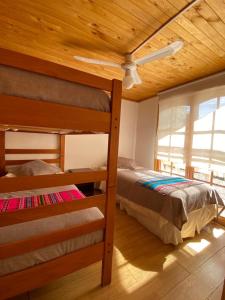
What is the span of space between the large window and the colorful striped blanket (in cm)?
220

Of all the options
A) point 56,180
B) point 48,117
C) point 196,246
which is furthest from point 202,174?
point 48,117

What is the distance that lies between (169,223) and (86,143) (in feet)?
8.05

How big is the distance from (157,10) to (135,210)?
2.37m

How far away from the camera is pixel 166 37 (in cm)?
181

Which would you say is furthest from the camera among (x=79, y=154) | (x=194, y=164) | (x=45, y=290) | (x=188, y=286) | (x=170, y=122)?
(x=79, y=154)

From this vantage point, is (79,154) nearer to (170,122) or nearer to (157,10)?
Answer: (170,122)

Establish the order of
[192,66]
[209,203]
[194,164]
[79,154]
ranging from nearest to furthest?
[209,203] → [192,66] → [194,164] → [79,154]

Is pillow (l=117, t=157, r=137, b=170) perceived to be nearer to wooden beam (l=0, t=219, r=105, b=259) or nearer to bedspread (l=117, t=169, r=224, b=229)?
bedspread (l=117, t=169, r=224, b=229)

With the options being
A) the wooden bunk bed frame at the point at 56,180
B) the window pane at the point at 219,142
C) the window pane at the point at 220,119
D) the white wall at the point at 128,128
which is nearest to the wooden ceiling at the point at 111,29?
the window pane at the point at 220,119

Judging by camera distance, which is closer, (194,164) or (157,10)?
(157,10)

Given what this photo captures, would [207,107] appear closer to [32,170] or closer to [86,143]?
[86,143]

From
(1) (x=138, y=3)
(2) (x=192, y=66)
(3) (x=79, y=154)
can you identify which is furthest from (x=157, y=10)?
(3) (x=79, y=154)

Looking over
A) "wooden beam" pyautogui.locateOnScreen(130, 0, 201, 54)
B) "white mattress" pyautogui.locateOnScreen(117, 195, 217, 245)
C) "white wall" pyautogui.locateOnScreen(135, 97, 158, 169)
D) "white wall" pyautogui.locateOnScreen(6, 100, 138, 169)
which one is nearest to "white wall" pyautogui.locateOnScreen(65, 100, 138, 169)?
"white wall" pyautogui.locateOnScreen(6, 100, 138, 169)

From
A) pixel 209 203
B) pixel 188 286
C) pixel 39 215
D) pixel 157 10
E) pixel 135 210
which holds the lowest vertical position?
pixel 188 286
